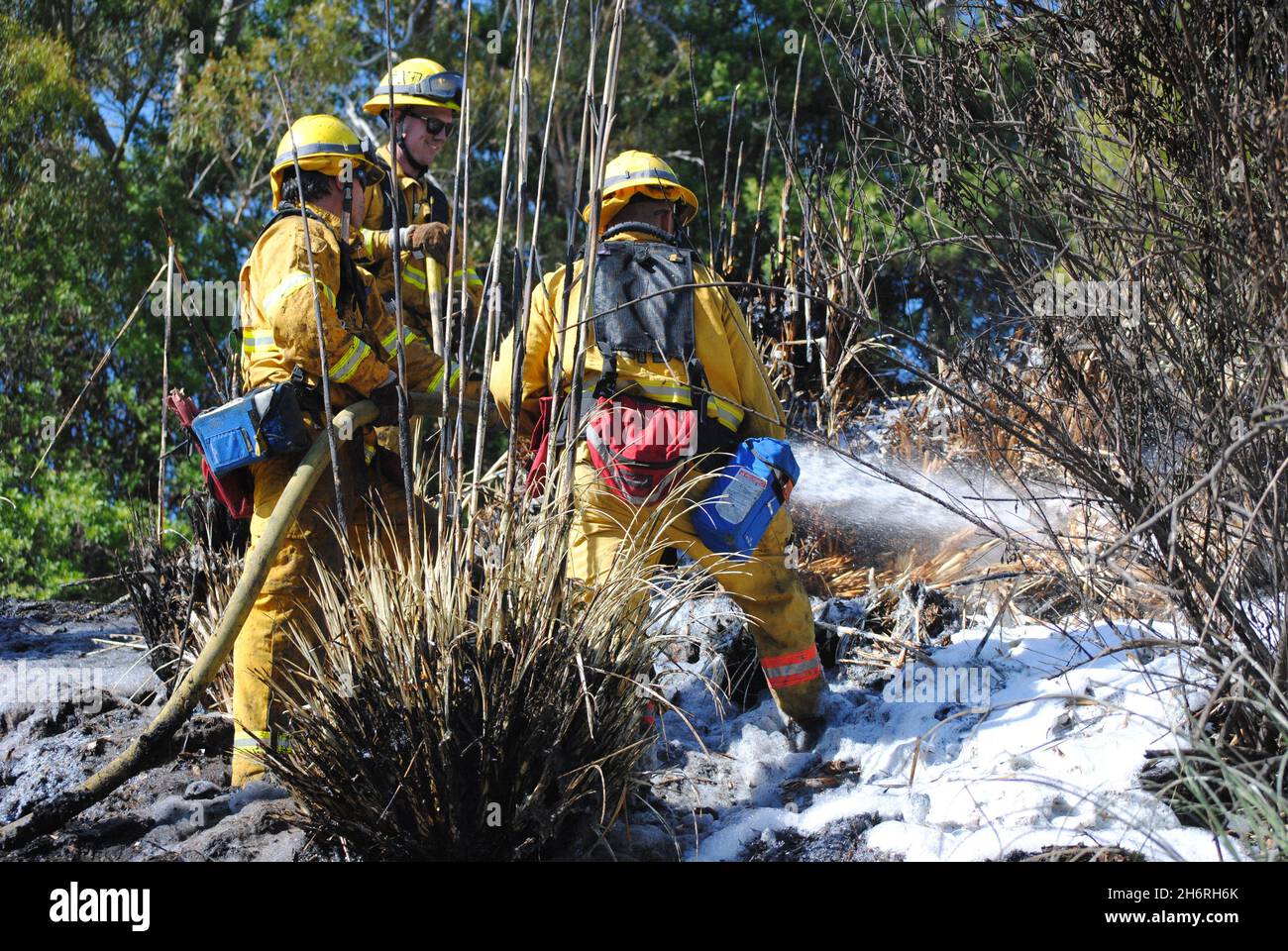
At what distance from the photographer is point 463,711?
9.47ft

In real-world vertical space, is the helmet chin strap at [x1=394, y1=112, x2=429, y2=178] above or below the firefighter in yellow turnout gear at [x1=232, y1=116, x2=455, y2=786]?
above

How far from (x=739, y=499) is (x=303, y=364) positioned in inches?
57.9

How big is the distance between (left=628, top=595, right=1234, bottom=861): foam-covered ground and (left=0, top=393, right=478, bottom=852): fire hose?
1.24m

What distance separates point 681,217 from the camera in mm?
4508

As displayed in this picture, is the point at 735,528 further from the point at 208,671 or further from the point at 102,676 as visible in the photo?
the point at 102,676

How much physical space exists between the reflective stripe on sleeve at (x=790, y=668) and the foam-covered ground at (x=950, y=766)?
0.22m

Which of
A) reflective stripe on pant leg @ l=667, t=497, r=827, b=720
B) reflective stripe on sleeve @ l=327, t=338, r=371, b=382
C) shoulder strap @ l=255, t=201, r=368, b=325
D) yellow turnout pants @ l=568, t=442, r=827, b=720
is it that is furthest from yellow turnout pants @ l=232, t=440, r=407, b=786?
reflective stripe on pant leg @ l=667, t=497, r=827, b=720

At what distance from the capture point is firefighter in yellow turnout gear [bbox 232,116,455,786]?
3.80 meters

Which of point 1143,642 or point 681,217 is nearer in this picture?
point 1143,642

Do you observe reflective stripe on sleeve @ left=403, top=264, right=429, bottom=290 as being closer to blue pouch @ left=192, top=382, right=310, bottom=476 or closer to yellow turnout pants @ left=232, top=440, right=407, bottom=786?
yellow turnout pants @ left=232, top=440, right=407, bottom=786

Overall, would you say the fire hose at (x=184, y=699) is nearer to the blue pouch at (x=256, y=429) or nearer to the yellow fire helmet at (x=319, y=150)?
the blue pouch at (x=256, y=429)

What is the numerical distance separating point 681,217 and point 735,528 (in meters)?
1.27

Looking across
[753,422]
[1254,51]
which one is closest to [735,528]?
[753,422]

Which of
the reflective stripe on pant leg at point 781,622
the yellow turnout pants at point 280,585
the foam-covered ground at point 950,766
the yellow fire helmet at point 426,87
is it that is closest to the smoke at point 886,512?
the foam-covered ground at point 950,766
